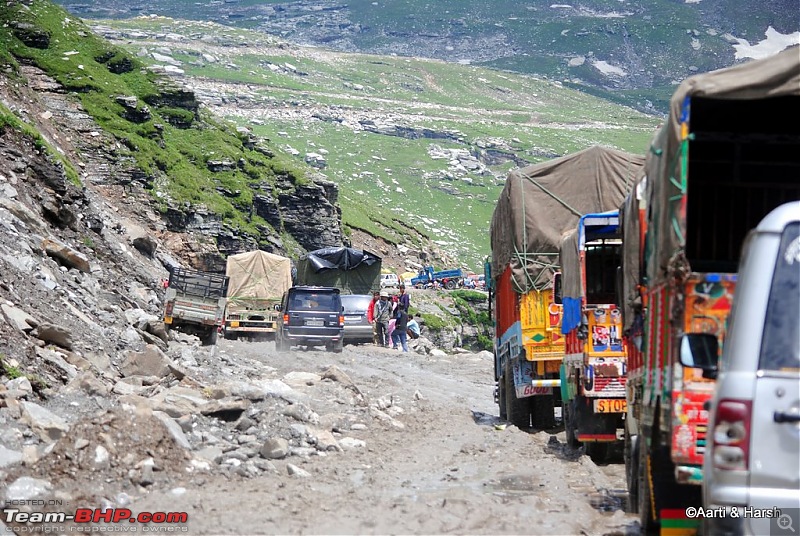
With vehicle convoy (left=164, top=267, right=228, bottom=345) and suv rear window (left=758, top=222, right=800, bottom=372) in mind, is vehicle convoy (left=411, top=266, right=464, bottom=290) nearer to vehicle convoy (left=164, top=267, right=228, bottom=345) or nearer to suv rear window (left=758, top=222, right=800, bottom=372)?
vehicle convoy (left=164, top=267, right=228, bottom=345)

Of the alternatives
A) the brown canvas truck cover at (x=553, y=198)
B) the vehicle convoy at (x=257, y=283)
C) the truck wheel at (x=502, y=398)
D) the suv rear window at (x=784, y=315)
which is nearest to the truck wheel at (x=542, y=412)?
the truck wheel at (x=502, y=398)

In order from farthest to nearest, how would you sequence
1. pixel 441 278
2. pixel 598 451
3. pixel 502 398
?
1. pixel 441 278
2. pixel 502 398
3. pixel 598 451

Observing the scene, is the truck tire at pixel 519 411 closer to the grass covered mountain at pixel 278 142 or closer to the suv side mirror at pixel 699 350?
the suv side mirror at pixel 699 350

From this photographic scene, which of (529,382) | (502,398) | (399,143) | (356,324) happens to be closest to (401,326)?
(356,324)

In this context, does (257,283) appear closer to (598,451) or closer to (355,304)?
(355,304)

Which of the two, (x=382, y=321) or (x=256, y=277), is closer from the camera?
(x=382, y=321)

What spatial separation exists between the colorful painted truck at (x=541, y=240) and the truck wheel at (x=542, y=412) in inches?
0.6

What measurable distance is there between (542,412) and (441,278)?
5003 cm

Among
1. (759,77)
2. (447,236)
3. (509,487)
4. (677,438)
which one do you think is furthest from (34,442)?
(447,236)

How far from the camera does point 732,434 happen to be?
5098mm

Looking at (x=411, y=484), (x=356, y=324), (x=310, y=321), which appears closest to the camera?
(x=411, y=484)

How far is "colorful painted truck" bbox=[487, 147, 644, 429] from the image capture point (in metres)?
15.1

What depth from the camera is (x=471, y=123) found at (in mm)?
180750

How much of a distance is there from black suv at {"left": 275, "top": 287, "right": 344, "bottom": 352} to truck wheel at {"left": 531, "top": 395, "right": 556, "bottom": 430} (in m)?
13.2
